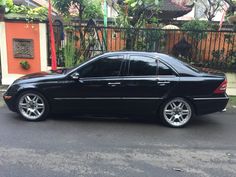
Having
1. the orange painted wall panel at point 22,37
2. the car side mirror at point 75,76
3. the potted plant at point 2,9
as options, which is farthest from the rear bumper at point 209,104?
the potted plant at point 2,9

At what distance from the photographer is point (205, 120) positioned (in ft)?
23.4

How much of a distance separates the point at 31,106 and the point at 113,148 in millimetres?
2230

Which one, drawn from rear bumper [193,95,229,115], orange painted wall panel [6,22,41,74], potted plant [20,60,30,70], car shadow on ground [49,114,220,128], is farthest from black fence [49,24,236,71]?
rear bumper [193,95,229,115]

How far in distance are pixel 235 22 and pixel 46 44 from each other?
595 centimetres

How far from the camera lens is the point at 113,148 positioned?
5.25 meters

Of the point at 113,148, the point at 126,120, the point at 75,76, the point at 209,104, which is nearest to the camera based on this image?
the point at 113,148

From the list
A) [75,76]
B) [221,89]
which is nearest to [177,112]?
[221,89]

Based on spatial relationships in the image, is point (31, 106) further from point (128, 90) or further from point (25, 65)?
point (25, 65)

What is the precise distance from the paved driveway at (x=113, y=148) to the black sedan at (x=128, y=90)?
30 cm

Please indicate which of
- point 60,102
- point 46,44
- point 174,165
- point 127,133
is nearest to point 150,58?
point 127,133

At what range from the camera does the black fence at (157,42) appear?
33.2 ft

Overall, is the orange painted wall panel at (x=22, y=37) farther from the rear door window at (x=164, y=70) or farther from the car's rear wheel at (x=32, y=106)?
the rear door window at (x=164, y=70)

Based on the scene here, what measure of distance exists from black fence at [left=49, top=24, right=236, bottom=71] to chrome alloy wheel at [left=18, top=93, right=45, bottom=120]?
3872 mm

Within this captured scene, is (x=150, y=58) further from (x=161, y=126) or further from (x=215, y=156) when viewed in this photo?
(x=215, y=156)
